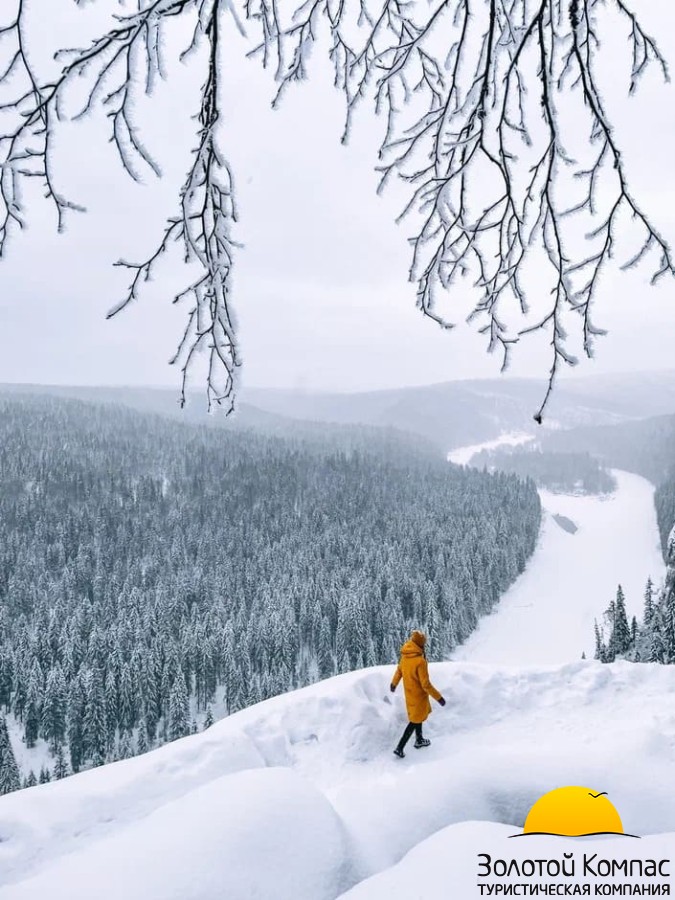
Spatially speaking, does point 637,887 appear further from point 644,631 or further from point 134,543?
point 134,543

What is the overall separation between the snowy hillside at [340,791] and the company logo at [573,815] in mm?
163

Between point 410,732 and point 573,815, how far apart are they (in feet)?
6.45

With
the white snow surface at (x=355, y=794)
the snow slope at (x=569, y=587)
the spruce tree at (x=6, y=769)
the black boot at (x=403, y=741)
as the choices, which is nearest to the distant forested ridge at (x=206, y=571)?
the spruce tree at (x=6, y=769)

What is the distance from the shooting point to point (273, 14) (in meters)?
2.62

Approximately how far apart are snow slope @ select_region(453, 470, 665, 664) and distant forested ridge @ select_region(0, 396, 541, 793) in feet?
10.0

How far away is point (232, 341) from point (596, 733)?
5778mm

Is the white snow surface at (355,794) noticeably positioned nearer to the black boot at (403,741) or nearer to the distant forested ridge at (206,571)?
the black boot at (403,741)

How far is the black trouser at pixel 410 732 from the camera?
523cm

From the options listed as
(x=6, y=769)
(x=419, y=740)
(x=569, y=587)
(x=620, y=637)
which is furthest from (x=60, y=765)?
(x=569, y=587)

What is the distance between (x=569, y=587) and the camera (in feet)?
234

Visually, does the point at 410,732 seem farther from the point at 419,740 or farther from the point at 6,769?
the point at 6,769

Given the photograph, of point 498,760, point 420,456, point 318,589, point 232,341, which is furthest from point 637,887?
point 420,456

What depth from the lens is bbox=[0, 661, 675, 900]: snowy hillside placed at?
10.2 feet

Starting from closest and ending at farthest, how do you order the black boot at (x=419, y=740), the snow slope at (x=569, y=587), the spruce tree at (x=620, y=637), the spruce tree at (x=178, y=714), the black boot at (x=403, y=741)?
1. the black boot at (x=403, y=741)
2. the black boot at (x=419, y=740)
3. the spruce tree at (x=620, y=637)
4. the spruce tree at (x=178, y=714)
5. the snow slope at (x=569, y=587)
